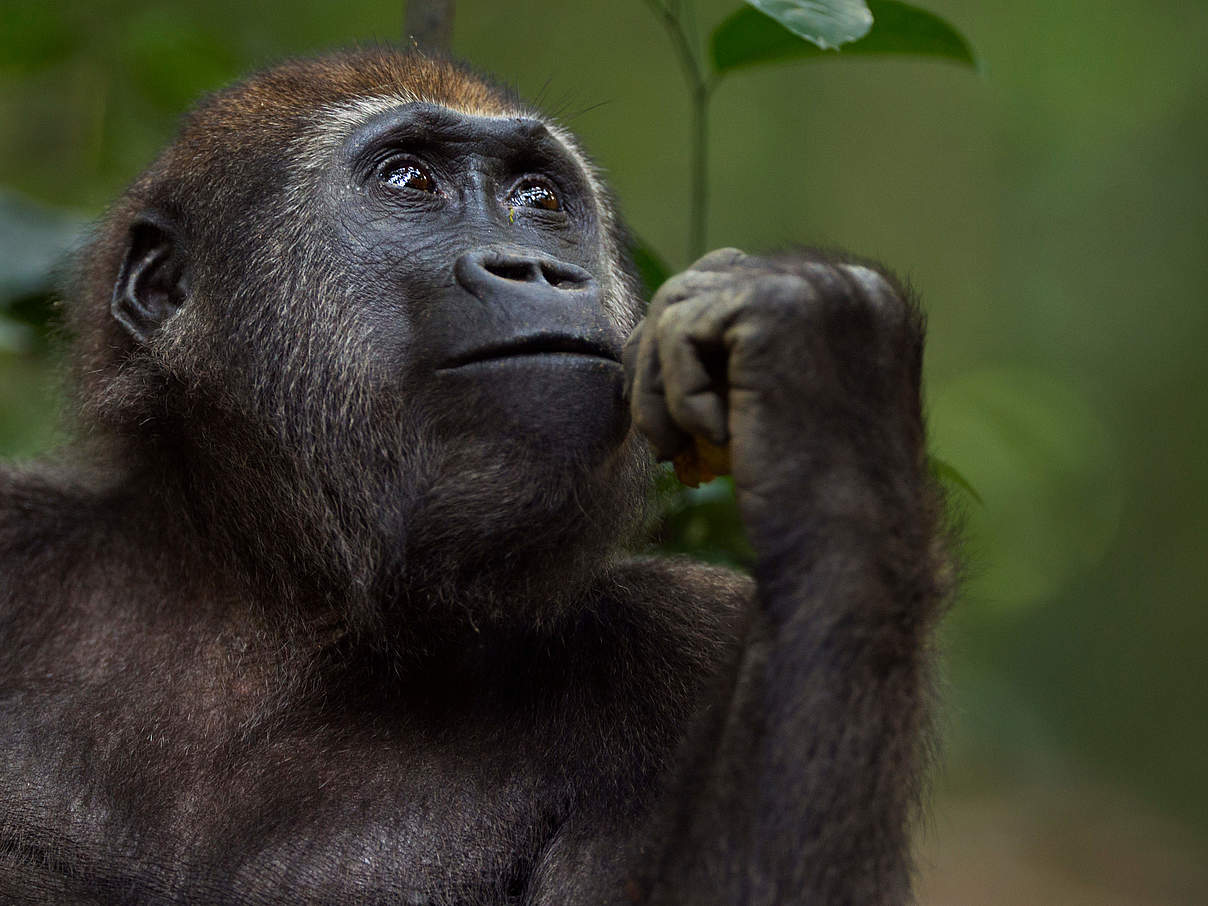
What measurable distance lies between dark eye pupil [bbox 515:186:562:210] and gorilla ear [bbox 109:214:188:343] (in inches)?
35.1

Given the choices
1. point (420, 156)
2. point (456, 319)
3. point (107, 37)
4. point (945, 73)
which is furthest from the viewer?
point (945, 73)

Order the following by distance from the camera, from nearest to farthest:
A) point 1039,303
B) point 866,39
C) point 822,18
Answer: point 822,18 → point 866,39 → point 1039,303

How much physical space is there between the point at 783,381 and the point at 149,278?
6.15 feet

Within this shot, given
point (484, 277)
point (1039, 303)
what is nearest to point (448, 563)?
point (484, 277)

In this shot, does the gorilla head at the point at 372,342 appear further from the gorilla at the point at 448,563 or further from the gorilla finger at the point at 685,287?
the gorilla finger at the point at 685,287

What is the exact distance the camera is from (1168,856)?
10.9 metres

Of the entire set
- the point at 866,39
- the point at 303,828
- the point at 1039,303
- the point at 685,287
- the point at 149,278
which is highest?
the point at 685,287

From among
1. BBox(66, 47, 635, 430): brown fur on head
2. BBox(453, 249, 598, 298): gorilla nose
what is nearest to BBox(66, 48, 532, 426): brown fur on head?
BBox(66, 47, 635, 430): brown fur on head

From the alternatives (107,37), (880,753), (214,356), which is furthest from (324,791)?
(107,37)

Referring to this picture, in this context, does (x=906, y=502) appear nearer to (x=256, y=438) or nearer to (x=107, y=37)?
(x=256, y=438)

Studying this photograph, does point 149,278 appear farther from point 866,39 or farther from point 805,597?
point 866,39

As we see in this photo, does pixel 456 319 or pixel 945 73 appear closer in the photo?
pixel 456 319

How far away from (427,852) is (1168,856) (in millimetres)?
9964

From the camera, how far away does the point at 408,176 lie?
10.6ft
